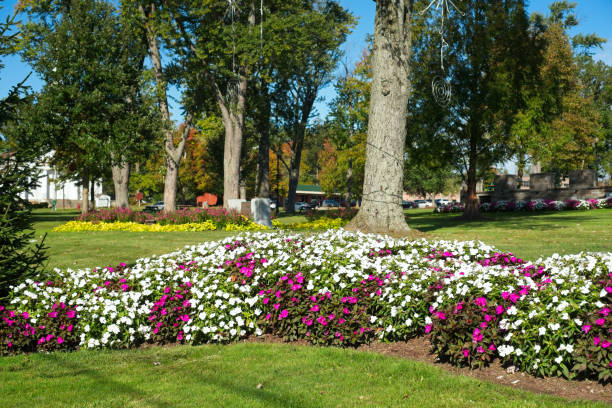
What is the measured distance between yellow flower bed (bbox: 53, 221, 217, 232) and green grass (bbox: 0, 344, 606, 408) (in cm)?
1310

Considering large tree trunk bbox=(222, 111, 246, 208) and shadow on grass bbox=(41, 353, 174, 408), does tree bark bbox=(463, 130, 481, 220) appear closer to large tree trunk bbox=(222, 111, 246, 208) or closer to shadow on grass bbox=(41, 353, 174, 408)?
large tree trunk bbox=(222, 111, 246, 208)

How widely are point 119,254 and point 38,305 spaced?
5908 mm

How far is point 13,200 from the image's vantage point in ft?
20.9

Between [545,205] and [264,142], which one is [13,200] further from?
[545,205]

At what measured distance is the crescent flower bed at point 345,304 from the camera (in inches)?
175

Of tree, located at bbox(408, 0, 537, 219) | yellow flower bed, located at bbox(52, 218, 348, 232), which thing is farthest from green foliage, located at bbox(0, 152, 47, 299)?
tree, located at bbox(408, 0, 537, 219)

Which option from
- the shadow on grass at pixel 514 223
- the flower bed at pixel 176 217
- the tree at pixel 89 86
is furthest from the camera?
the tree at pixel 89 86

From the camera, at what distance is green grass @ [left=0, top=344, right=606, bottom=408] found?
13.0ft

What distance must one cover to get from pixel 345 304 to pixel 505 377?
1892 mm

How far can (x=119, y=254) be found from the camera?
38.9 feet

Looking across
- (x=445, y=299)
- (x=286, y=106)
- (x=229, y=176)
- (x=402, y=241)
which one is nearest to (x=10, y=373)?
(x=445, y=299)

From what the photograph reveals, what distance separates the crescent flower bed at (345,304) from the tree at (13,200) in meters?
0.28

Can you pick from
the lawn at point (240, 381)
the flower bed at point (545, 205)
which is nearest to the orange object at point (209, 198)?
the flower bed at point (545, 205)

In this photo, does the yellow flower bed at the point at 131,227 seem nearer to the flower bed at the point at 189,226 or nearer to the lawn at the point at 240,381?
the flower bed at the point at 189,226
